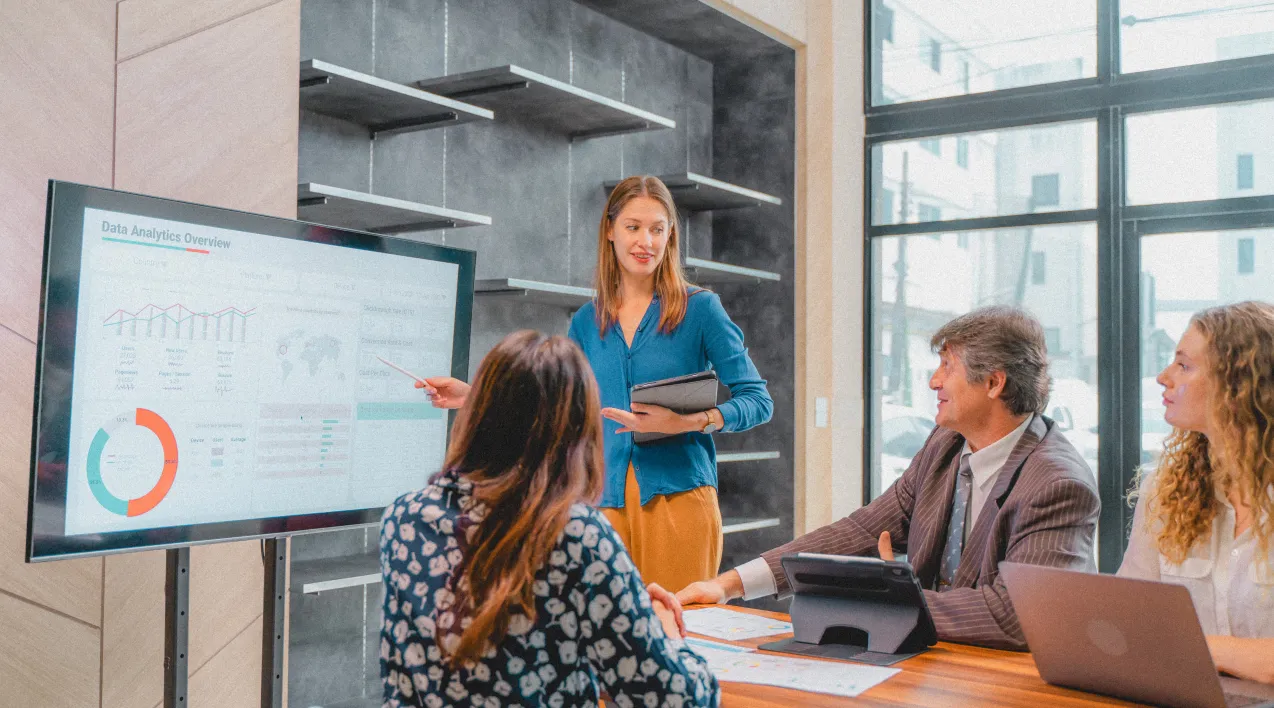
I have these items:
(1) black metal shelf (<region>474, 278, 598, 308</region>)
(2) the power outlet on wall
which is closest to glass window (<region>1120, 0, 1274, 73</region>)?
(2) the power outlet on wall

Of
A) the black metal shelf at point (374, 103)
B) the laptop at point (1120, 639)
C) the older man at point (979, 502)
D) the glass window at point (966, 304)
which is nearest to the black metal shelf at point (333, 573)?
the older man at point (979, 502)

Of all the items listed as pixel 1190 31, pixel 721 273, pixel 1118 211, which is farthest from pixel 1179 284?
pixel 721 273

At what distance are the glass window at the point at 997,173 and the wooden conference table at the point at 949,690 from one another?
319 cm

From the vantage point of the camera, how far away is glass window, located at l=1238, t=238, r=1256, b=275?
3977 mm

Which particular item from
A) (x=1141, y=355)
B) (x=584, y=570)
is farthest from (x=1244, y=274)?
(x=584, y=570)

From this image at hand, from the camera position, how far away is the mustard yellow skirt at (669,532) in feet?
8.28

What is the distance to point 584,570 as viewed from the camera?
3.77ft

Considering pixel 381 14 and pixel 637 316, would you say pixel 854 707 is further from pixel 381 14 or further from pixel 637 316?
pixel 381 14

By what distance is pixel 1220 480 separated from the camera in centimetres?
166

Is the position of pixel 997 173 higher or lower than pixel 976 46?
lower

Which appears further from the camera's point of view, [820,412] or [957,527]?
[820,412]

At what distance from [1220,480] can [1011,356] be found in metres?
0.39

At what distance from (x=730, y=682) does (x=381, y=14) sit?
2.41 m

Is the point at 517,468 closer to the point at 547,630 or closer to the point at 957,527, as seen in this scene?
the point at 547,630
